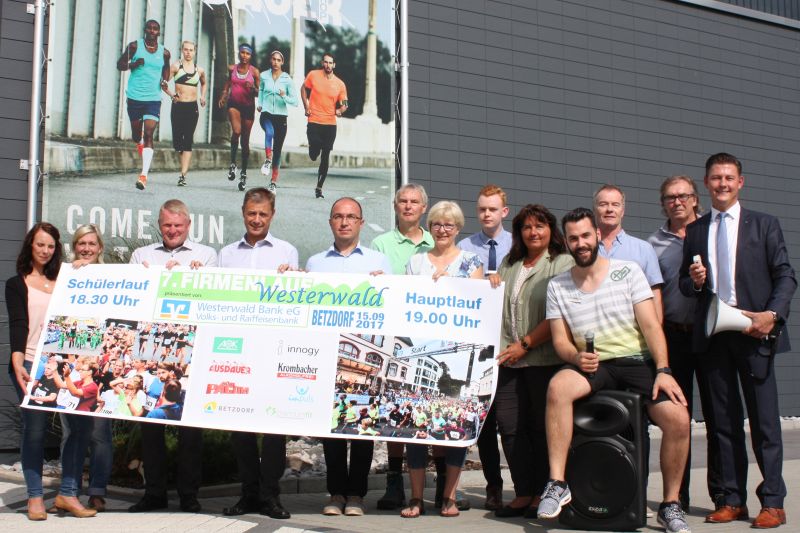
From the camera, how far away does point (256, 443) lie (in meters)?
5.41

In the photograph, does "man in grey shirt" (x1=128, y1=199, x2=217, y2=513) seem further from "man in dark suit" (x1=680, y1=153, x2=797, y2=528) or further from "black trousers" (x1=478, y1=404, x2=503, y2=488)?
"man in dark suit" (x1=680, y1=153, x2=797, y2=528)

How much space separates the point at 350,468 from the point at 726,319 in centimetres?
248

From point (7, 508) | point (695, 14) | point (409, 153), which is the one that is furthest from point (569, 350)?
point (695, 14)

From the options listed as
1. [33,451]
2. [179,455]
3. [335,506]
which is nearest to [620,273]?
[335,506]

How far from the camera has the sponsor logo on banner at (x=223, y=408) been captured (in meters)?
5.24

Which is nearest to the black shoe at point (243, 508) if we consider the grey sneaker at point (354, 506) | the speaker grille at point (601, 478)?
the grey sneaker at point (354, 506)

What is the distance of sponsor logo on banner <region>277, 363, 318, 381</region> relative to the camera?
17.3 feet

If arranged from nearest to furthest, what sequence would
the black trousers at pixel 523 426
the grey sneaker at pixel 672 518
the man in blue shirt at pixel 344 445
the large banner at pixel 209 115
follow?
1. the grey sneaker at pixel 672 518
2. the black trousers at pixel 523 426
3. the man in blue shirt at pixel 344 445
4. the large banner at pixel 209 115

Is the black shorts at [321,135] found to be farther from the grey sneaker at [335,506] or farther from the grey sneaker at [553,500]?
the grey sneaker at [553,500]

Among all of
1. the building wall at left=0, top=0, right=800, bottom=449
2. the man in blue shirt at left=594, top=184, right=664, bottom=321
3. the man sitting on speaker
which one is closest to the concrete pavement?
the man sitting on speaker

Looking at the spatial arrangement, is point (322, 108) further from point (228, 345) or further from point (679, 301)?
point (679, 301)

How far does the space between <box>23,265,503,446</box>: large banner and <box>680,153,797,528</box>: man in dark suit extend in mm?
1330

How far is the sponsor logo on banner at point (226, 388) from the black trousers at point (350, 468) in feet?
2.22

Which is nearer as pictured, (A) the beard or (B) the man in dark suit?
(A) the beard
